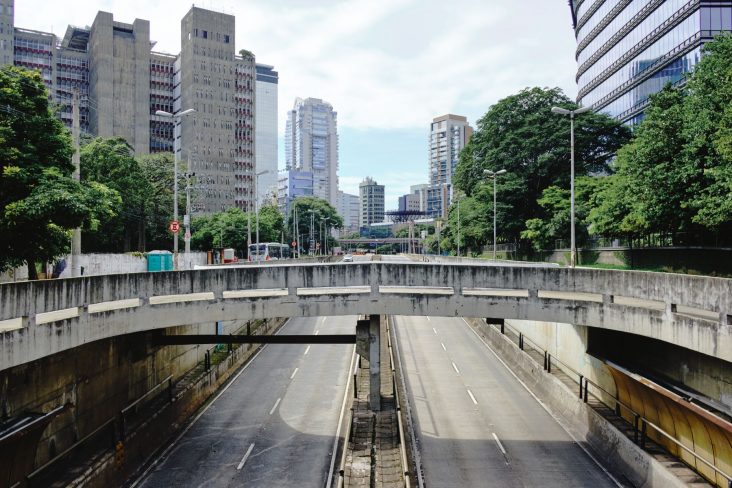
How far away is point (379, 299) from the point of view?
2016 cm

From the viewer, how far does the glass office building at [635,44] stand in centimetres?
4794

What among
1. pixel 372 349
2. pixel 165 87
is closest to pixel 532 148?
pixel 372 349

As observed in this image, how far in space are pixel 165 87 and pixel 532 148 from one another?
102936mm

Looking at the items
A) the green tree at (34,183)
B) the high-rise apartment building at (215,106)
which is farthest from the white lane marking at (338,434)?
the high-rise apartment building at (215,106)

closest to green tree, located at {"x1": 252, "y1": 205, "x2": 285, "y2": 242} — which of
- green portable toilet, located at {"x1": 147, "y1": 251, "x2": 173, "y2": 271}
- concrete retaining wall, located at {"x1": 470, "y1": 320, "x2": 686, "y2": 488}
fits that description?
green portable toilet, located at {"x1": 147, "y1": 251, "x2": 173, "y2": 271}

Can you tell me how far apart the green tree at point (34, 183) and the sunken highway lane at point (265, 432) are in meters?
A: 9.69

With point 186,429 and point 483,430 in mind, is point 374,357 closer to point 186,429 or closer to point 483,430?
point 483,430

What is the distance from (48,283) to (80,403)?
5620 millimetres

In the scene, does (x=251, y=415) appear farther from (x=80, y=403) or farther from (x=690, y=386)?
(x=690, y=386)

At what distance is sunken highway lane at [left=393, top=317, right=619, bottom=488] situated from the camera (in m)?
18.7

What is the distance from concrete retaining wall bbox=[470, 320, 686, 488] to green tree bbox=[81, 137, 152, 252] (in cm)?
4684

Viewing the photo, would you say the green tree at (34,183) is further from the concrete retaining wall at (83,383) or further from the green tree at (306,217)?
the green tree at (306,217)

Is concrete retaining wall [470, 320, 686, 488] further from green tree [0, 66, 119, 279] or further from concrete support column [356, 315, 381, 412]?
green tree [0, 66, 119, 279]

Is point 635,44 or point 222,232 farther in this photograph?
point 222,232
